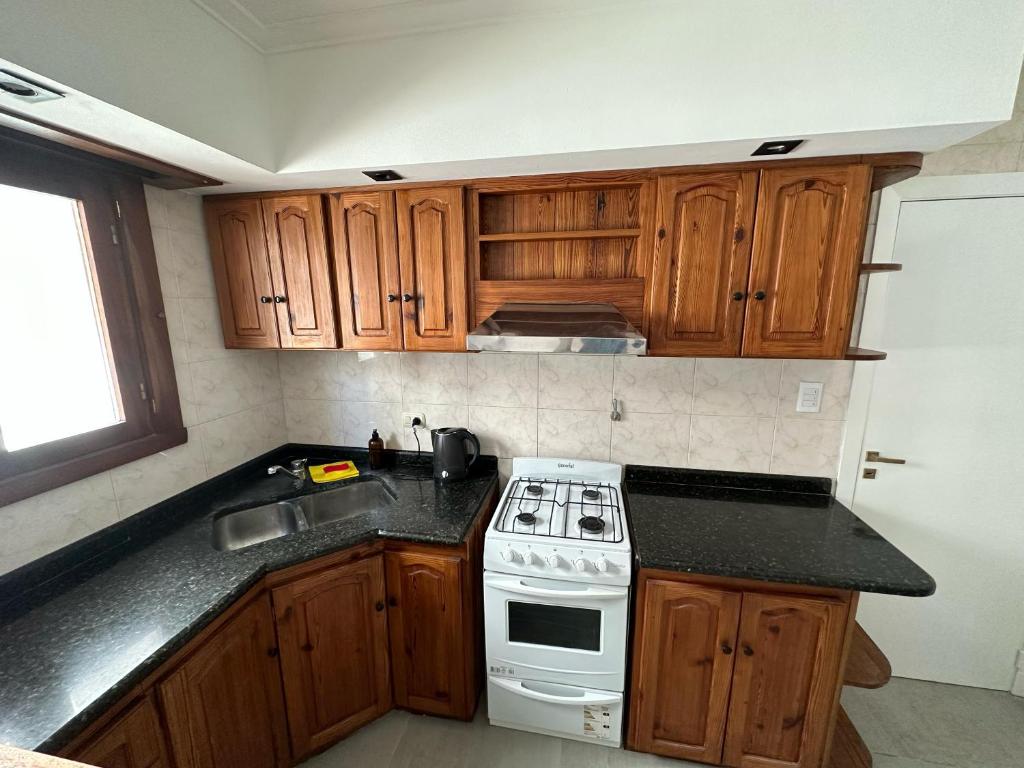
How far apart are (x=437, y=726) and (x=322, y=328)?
1713mm

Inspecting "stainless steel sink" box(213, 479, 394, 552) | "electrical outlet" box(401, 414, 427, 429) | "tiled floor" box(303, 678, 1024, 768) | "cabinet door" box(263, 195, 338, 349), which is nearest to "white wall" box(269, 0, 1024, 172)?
"cabinet door" box(263, 195, 338, 349)

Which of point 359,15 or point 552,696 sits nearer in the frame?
point 359,15

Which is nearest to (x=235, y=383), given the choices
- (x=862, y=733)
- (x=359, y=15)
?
(x=359, y=15)

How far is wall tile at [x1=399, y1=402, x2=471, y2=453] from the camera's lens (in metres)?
2.02

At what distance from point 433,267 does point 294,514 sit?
4.09 ft

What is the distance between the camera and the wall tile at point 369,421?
6.87 ft

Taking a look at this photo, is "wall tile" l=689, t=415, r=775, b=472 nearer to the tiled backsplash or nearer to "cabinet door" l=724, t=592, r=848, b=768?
the tiled backsplash

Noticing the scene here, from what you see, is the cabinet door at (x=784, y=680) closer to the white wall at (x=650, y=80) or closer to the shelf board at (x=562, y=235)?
the shelf board at (x=562, y=235)

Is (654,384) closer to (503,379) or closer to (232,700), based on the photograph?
(503,379)

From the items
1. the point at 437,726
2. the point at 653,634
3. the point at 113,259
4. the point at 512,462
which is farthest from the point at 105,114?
the point at 437,726

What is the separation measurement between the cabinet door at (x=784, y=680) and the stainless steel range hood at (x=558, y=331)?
3.06 ft

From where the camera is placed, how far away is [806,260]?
1354 mm

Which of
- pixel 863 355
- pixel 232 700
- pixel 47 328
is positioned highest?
pixel 47 328

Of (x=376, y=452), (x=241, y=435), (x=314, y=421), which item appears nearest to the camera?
(x=241, y=435)
